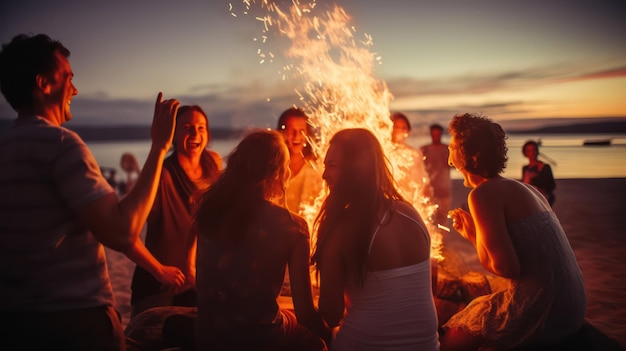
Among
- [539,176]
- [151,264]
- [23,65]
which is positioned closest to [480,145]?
[151,264]

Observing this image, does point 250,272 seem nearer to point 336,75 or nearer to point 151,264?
point 151,264

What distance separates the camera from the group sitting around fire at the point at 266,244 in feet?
7.10

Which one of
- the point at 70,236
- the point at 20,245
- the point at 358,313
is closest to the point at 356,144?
the point at 358,313

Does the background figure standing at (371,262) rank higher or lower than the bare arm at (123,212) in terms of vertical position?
lower

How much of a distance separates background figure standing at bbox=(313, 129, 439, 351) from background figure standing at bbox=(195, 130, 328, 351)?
0.20 m

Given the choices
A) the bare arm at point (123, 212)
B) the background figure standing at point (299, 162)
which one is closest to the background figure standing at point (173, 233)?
the background figure standing at point (299, 162)

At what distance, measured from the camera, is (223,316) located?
2.95m

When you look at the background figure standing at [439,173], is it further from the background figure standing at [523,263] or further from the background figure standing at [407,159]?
the background figure standing at [523,263]

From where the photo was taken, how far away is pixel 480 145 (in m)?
3.46

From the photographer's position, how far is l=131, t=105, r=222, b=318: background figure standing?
440cm

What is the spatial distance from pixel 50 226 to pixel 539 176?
9049 millimetres

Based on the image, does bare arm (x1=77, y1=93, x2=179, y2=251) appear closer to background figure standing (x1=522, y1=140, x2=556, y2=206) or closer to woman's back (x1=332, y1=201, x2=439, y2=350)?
woman's back (x1=332, y1=201, x2=439, y2=350)

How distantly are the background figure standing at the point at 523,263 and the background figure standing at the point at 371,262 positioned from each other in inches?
26.2

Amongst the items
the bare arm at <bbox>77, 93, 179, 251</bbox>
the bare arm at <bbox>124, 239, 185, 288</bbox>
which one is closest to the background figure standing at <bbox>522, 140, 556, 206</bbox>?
the bare arm at <bbox>124, 239, 185, 288</bbox>
